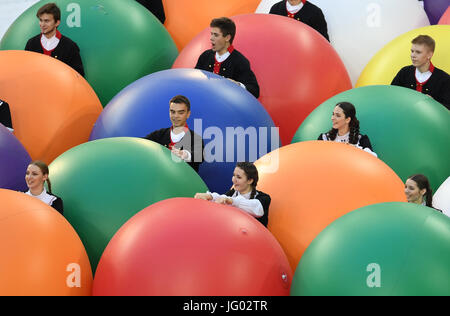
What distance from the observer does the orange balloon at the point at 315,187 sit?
588cm

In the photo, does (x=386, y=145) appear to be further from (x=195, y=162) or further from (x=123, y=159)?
(x=123, y=159)

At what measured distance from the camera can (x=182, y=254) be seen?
16.1 feet

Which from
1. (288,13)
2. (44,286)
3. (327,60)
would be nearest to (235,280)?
(44,286)

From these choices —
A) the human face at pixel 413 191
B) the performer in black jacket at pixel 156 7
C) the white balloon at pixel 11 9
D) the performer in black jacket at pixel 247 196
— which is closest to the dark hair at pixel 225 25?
the performer in black jacket at pixel 156 7

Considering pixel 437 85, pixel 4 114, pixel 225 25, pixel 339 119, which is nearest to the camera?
pixel 339 119

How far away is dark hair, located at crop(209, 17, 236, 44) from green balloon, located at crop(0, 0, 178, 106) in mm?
1101

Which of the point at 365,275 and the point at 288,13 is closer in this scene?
the point at 365,275

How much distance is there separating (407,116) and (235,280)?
291 centimetres

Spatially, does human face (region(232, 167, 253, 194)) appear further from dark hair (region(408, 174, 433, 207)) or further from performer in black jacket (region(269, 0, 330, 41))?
performer in black jacket (region(269, 0, 330, 41))

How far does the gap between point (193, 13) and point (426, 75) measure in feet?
9.57

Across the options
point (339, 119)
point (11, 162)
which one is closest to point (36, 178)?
point (11, 162)

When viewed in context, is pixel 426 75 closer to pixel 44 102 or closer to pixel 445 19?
pixel 445 19

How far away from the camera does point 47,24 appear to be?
28.8ft
